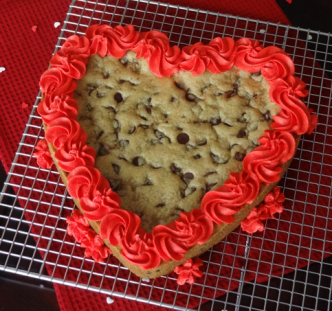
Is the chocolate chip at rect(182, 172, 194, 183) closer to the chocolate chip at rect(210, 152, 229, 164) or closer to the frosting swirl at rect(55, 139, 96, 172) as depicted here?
the chocolate chip at rect(210, 152, 229, 164)

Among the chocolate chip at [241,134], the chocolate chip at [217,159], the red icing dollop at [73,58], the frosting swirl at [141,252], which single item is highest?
the red icing dollop at [73,58]

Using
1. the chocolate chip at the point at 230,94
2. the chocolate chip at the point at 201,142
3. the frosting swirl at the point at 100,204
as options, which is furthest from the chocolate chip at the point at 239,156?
the frosting swirl at the point at 100,204

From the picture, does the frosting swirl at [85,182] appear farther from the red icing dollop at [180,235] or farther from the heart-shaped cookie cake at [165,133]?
the red icing dollop at [180,235]

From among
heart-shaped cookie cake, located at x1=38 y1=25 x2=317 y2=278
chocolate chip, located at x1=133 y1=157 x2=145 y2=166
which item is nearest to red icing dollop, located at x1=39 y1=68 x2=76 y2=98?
heart-shaped cookie cake, located at x1=38 y1=25 x2=317 y2=278

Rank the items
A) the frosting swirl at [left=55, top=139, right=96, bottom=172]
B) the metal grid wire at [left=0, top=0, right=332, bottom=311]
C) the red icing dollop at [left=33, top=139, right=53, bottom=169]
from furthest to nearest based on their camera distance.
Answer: the red icing dollop at [left=33, top=139, right=53, bottom=169]
the metal grid wire at [left=0, top=0, right=332, bottom=311]
the frosting swirl at [left=55, top=139, right=96, bottom=172]

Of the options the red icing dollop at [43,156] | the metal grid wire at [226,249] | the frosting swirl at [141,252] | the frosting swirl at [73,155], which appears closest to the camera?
the frosting swirl at [141,252]

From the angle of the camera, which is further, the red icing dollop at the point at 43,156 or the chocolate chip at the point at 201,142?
the red icing dollop at the point at 43,156
